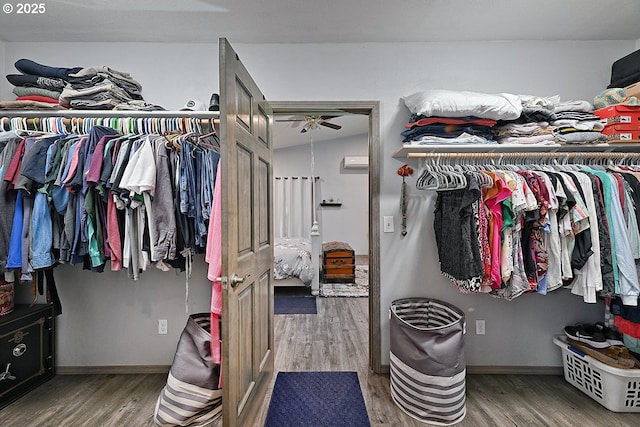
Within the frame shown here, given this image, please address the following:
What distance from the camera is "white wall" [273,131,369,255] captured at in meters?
7.40

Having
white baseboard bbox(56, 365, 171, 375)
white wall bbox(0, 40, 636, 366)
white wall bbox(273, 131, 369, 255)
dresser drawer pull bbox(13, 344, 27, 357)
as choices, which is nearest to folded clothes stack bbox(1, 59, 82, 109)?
white wall bbox(0, 40, 636, 366)

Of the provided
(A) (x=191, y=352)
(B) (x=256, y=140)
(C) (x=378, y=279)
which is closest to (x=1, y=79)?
(B) (x=256, y=140)

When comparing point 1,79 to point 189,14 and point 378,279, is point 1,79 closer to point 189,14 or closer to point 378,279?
point 189,14

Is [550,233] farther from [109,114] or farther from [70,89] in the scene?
[70,89]

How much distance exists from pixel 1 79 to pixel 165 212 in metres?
1.93

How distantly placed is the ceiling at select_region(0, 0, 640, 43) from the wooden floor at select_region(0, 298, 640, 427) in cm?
260

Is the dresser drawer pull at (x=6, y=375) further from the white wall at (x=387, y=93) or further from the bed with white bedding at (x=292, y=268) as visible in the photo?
the bed with white bedding at (x=292, y=268)

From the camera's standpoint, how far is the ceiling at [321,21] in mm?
1958

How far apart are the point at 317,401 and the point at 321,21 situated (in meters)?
2.60

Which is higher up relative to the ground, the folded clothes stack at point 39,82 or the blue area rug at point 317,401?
the folded clothes stack at point 39,82

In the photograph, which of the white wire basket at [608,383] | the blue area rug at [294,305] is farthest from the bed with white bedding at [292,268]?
the white wire basket at [608,383]

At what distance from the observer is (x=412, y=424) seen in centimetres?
184

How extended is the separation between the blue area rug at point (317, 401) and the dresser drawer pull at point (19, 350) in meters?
1.75

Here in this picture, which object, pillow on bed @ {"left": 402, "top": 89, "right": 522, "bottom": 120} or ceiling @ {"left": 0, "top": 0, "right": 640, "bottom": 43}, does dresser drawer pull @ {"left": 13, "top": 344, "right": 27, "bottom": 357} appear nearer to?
ceiling @ {"left": 0, "top": 0, "right": 640, "bottom": 43}
